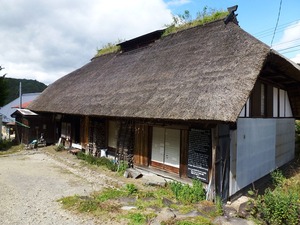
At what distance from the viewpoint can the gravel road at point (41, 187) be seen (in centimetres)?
598

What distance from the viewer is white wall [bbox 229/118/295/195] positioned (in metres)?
7.65

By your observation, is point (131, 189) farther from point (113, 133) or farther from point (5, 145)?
point (5, 145)

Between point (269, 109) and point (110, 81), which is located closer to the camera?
point (269, 109)

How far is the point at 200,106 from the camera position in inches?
264

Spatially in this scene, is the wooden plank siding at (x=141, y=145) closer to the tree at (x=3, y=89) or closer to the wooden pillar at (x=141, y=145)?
the wooden pillar at (x=141, y=145)

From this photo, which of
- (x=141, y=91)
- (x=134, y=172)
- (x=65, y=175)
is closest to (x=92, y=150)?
(x=65, y=175)

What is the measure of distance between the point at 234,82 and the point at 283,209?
3.28 metres

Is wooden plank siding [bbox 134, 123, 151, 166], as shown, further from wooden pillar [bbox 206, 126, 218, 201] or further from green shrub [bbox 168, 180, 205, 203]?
wooden pillar [bbox 206, 126, 218, 201]

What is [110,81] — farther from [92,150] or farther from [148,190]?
[148,190]

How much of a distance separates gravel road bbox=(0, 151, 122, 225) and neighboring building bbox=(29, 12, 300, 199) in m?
1.96

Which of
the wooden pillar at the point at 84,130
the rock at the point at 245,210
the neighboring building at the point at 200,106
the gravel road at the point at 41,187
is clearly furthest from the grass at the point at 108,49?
the rock at the point at 245,210

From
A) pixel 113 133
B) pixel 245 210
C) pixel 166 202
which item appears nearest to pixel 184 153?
pixel 166 202

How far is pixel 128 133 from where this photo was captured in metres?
10.6

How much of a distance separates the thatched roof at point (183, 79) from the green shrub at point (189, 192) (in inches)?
82.7
